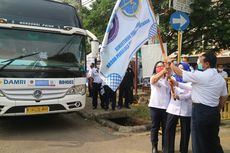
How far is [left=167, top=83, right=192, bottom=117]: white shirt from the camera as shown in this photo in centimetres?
560

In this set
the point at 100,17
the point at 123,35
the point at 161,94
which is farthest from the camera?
the point at 100,17

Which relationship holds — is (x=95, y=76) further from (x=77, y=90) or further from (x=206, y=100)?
(x=206, y=100)

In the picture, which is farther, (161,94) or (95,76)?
(95,76)

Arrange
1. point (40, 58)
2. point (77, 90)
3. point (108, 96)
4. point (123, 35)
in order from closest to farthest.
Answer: point (123, 35)
point (40, 58)
point (77, 90)
point (108, 96)

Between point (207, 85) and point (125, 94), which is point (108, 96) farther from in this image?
point (207, 85)

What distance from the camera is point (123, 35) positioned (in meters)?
5.54

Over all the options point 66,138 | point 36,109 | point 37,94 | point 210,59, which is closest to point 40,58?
point 37,94

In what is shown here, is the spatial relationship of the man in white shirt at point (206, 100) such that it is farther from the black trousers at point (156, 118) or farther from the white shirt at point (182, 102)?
the black trousers at point (156, 118)

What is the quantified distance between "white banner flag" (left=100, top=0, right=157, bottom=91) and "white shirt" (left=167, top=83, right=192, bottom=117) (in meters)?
0.98

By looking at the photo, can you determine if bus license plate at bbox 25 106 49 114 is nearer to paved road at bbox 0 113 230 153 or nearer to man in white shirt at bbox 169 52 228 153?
paved road at bbox 0 113 230 153

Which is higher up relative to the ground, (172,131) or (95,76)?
(95,76)

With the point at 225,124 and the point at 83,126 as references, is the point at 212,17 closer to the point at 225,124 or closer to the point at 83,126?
the point at 225,124

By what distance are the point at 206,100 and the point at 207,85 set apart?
22 centimetres

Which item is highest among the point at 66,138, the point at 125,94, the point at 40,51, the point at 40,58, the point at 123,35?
the point at 123,35
